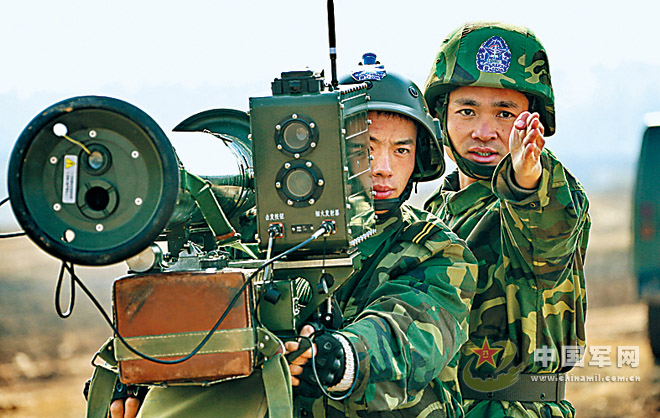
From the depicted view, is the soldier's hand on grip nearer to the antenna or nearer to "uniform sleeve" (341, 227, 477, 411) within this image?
"uniform sleeve" (341, 227, 477, 411)

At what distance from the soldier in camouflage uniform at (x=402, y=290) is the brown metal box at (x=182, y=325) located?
0.28 m

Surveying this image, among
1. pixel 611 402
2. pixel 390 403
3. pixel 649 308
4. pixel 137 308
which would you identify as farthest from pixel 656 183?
pixel 137 308

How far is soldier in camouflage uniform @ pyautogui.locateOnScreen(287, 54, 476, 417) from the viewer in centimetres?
394

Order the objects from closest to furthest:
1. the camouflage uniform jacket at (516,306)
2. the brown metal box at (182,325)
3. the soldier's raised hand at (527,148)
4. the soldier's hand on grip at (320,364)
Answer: the brown metal box at (182,325), the soldier's hand on grip at (320,364), the soldier's raised hand at (527,148), the camouflage uniform jacket at (516,306)

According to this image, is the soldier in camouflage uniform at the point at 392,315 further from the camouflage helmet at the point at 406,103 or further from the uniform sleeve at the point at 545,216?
the uniform sleeve at the point at 545,216

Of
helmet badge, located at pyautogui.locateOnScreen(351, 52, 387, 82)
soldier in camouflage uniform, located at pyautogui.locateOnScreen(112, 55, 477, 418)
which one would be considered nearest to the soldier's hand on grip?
soldier in camouflage uniform, located at pyautogui.locateOnScreen(112, 55, 477, 418)

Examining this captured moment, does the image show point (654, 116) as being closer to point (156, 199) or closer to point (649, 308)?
point (649, 308)

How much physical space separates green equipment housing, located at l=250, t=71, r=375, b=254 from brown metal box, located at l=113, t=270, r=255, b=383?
0.38m

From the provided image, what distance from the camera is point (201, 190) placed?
385 centimetres

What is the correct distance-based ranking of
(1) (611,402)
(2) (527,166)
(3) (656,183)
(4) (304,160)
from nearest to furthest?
(4) (304,160) < (2) (527,166) < (3) (656,183) < (1) (611,402)

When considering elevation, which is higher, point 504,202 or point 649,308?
point 504,202

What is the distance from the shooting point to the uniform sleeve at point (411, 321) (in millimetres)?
3883

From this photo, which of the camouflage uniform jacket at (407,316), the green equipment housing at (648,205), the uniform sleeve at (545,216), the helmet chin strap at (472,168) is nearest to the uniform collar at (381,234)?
the camouflage uniform jacket at (407,316)

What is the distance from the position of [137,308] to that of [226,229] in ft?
2.04
